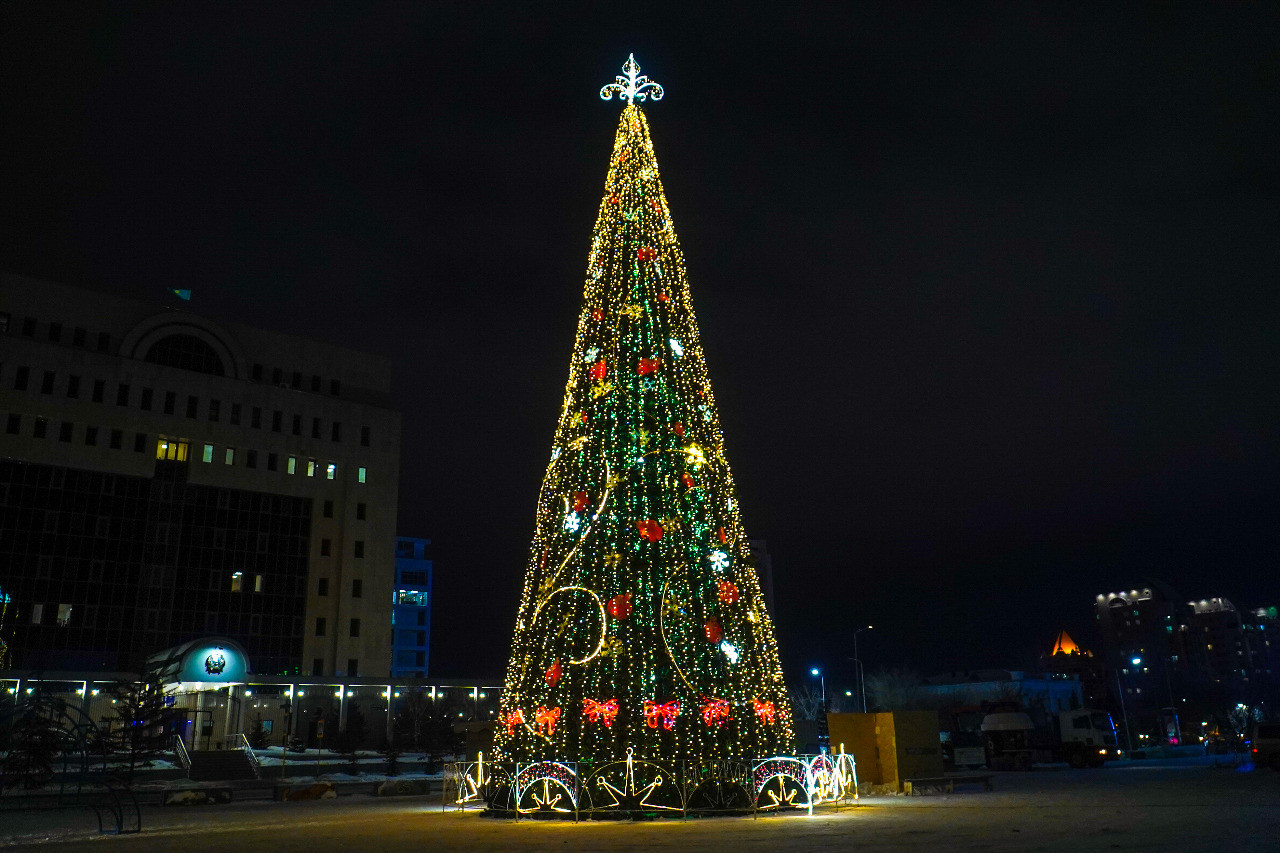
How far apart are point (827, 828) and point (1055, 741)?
3802 centimetres

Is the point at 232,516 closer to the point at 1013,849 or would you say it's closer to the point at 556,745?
the point at 556,745

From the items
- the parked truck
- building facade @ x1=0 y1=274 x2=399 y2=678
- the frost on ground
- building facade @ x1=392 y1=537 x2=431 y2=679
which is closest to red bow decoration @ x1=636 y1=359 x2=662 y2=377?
the frost on ground

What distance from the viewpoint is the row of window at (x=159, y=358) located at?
58.7 m

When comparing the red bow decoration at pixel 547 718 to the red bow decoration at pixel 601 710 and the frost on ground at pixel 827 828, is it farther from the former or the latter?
the frost on ground at pixel 827 828

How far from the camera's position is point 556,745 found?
58.9ft

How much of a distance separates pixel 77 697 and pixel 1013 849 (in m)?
55.9

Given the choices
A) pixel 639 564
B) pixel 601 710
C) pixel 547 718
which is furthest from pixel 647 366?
pixel 547 718

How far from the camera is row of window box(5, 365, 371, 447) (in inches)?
2251

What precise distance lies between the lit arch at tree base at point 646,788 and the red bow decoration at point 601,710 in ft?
2.64

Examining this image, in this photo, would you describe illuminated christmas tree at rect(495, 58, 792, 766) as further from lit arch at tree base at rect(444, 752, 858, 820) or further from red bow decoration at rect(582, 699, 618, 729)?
lit arch at tree base at rect(444, 752, 858, 820)

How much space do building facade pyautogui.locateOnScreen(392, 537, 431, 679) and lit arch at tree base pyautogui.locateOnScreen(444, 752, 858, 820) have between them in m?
97.2

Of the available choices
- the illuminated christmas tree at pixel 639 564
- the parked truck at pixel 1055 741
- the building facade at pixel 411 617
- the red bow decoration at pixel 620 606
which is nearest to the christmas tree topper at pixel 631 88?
the illuminated christmas tree at pixel 639 564

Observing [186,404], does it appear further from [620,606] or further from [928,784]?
[928,784]

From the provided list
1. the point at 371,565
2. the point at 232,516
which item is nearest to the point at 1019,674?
the point at 371,565
